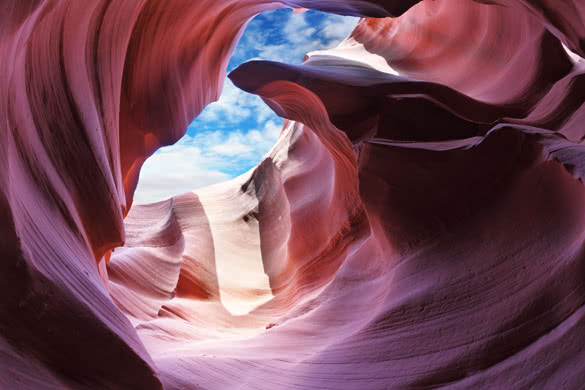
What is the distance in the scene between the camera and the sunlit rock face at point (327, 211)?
170cm

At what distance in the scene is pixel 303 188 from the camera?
21.8ft

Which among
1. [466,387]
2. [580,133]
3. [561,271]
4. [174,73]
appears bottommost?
[466,387]

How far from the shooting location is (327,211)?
561cm

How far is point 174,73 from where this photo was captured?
504cm

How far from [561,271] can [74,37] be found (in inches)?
121

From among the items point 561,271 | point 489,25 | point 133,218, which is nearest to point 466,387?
point 561,271

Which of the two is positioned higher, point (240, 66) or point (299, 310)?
point (240, 66)

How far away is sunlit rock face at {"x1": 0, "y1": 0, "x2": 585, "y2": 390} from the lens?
1.70 m

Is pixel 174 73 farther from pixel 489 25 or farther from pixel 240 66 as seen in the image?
pixel 489 25

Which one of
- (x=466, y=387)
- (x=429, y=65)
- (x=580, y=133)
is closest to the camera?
(x=466, y=387)

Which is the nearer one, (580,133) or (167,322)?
(580,133)

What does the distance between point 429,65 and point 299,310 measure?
3.81 meters

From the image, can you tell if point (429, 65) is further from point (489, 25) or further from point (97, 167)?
point (97, 167)

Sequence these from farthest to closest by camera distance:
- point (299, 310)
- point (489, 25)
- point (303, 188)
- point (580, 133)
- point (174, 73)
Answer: point (303, 188) → point (174, 73) → point (489, 25) → point (299, 310) → point (580, 133)
